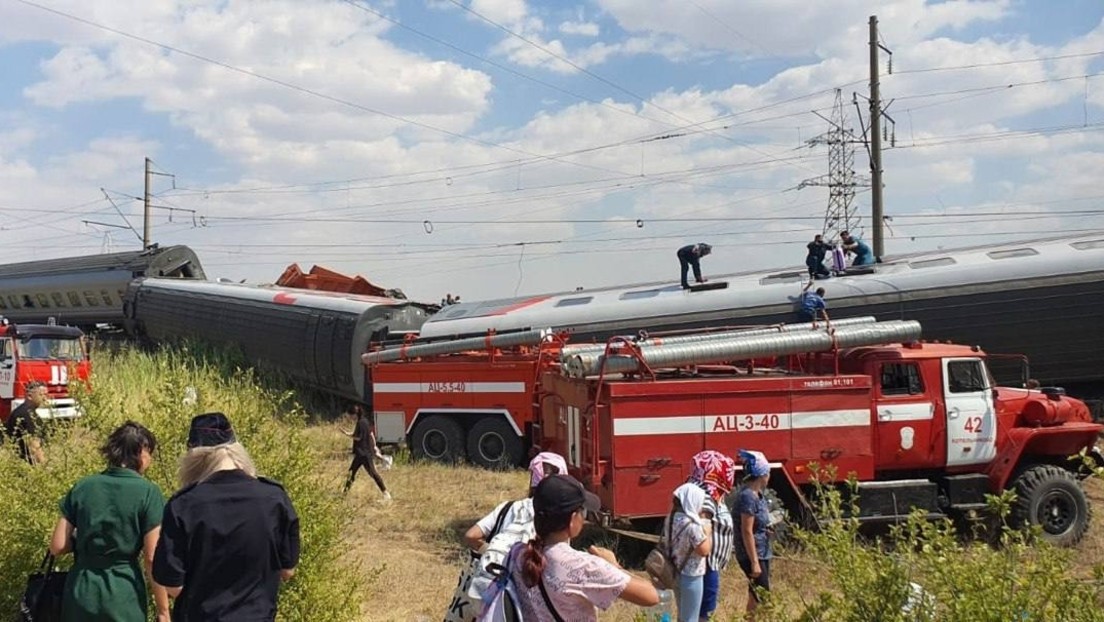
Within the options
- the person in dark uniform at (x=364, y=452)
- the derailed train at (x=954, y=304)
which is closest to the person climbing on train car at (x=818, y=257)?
the derailed train at (x=954, y=304)

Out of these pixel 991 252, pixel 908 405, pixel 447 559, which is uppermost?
pixel 991 252

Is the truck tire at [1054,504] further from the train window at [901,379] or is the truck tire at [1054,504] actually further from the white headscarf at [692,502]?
the white headscarf at [692,502]

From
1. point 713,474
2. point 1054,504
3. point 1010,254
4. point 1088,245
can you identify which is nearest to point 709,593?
point 713,474

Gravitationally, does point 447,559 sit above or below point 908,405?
below

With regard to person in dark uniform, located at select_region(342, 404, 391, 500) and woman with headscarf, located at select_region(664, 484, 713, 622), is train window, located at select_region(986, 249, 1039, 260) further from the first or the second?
woman with headscarf, located at select_region(664, 484, 713, 622)

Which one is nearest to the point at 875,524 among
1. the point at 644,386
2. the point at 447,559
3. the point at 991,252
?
the point at 644,386

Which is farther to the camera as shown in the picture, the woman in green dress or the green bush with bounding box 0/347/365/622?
the green bush with bounding box 0/347/365/622

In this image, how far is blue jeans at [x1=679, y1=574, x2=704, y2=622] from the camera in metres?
5.83

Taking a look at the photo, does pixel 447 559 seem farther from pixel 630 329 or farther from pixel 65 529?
pixel 630 329

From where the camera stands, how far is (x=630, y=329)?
1664cm

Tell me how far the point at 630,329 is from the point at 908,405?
7.38m

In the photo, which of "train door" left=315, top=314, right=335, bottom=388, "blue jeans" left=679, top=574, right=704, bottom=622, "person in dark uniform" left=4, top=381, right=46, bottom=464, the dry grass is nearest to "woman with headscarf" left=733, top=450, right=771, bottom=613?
the dry grass

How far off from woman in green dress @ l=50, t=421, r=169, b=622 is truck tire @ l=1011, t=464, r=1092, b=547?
833 centimetres

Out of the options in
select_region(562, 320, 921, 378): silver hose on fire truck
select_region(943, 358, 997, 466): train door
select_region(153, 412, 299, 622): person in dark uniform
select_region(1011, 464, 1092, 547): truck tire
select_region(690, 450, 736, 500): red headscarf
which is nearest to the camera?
select_region(153, 412, 299, 622): person in dark uniform
